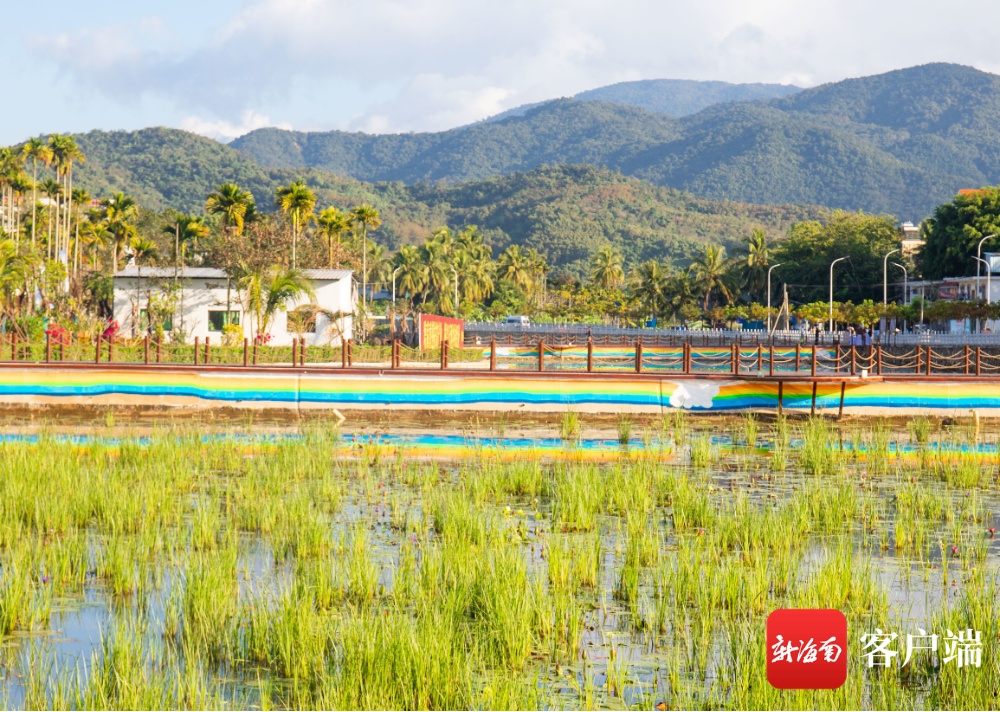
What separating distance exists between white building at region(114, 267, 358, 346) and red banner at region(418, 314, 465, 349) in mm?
3422

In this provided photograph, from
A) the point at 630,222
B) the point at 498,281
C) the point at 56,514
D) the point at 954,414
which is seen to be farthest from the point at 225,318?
the point at 630,222

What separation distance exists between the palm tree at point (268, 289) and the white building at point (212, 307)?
1763 mm

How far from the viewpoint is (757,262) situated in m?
98.9

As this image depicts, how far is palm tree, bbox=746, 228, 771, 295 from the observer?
98562 mm

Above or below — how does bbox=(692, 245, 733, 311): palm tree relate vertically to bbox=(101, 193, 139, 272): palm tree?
below

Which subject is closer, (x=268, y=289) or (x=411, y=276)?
(x=268, y=289)

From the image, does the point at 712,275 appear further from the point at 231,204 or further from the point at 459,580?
the point at 459,580

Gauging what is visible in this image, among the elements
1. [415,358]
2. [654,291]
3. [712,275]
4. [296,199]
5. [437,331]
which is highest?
[296,199]

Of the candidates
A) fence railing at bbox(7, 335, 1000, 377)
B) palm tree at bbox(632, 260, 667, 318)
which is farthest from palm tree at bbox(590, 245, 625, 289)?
fence railing at bbox(7, 335, 1000, 377)

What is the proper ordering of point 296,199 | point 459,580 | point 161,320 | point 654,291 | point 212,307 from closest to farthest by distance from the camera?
point 459,580 < point 161,320 < point 212,307 < point 296,199 < point 654,291

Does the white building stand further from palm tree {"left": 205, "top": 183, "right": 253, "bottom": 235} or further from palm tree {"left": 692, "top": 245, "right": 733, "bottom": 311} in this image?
palm tree {"left": 692, "top": 245, "right": 733, "bottom": 311}

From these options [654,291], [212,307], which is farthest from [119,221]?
[654,291]

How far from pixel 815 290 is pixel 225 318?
6220 centimetres

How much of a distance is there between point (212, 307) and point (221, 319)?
0.62 metres
